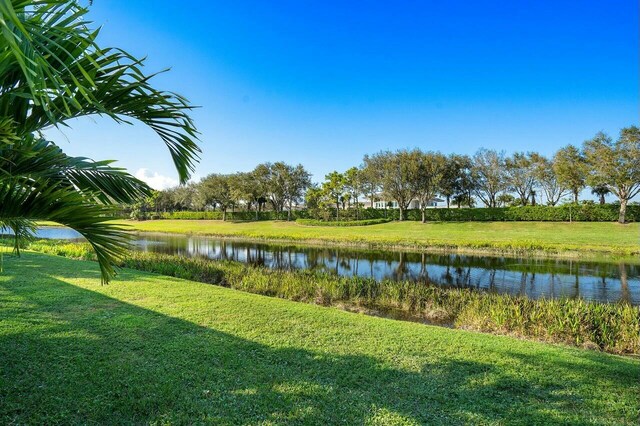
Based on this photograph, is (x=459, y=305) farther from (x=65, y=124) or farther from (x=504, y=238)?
(x=504, y=238)

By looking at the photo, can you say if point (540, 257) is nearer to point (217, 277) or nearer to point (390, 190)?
point (217, 277)

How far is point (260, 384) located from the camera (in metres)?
3.62

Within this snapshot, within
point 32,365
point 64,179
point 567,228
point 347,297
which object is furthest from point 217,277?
point 567,228

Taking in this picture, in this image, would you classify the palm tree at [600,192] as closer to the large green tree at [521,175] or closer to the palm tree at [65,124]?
the large green tree at [521,175]

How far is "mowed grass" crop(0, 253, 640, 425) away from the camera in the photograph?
10.3ft

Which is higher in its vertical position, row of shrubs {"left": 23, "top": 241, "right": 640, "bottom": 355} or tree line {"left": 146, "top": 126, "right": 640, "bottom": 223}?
tree line {"left": 146, "top": 126, "right": 640, "bottom": 223}

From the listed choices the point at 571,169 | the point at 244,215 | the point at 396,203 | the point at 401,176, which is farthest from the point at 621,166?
the point at 244,215

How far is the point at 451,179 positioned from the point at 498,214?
26.1 feet

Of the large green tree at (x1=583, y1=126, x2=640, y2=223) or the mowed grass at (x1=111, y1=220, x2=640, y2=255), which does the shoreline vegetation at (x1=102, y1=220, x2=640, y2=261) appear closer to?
the mowed grass at (x1=111, y1=220, x2=640, y2=255)

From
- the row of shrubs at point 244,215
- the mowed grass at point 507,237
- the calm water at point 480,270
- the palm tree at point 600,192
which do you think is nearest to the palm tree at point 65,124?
the calm water at point 480,270

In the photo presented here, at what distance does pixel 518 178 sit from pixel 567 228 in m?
17.7

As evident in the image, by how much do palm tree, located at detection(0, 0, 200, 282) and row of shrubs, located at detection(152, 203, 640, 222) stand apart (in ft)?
132

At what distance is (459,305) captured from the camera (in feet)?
29.2

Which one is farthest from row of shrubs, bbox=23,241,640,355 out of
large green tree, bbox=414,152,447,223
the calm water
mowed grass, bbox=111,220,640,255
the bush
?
large green tree, bbox=414,152,447,223
